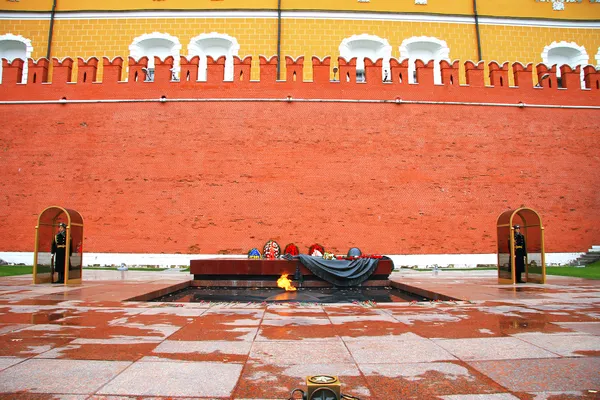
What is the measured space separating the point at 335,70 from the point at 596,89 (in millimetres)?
8095

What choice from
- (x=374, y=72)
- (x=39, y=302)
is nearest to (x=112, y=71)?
(x=374, y=72)

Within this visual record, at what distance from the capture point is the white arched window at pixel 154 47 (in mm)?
15617

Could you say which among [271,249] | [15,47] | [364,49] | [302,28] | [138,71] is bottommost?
[271,249]

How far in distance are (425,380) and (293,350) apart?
0.93 meters

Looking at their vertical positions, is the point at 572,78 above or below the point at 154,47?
below

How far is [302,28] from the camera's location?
15609mm

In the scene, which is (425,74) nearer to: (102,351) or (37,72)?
(37,72)

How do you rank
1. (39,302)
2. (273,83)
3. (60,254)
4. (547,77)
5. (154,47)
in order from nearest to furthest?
(39,302) < (60,254) < (273,83) < (547,77) < (154,47)

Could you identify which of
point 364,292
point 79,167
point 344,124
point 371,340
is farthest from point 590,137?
point 79,167

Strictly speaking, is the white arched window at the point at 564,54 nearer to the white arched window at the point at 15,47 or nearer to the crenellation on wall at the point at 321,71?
the crenellation on wall at the point at 321,71

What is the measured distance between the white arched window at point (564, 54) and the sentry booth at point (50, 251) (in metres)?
16.4

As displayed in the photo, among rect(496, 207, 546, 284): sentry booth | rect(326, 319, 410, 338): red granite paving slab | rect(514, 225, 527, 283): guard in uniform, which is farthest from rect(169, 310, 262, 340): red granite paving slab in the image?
rect(514, 225, 527, 283): guard in uniform

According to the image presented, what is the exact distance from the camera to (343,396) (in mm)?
1889

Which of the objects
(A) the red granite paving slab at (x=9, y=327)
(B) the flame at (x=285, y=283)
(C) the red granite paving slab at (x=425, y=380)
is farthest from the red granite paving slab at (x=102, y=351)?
(B) the flame at (x=285, y=283)
